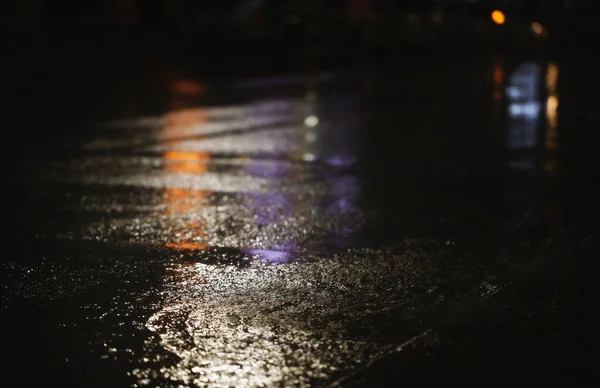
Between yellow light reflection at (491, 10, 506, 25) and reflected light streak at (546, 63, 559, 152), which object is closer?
reflected light streak at (546, 63, 559, 152)

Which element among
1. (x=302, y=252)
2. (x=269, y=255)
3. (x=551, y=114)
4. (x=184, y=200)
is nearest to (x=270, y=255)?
(x=269, y=255)

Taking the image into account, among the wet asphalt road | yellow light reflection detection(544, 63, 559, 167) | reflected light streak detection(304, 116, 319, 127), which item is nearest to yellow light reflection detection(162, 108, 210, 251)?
the wet asphalt road

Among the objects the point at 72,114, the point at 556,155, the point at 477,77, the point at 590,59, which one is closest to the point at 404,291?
the point at 556,155

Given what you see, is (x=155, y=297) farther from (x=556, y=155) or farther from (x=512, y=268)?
(x=556, y=155)

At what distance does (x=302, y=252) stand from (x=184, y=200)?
93.8 inches

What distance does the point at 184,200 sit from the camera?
9.23 metres

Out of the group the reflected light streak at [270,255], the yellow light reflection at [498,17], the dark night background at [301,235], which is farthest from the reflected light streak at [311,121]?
the yellow light reflection at [498,17]

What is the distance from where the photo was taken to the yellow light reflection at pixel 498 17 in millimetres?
34125

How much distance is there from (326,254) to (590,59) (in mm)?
24502

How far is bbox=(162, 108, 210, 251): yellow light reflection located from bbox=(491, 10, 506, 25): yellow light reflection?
21384mm

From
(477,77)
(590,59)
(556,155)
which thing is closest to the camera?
(556,155)

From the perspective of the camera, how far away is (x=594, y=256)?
6832 millimetres

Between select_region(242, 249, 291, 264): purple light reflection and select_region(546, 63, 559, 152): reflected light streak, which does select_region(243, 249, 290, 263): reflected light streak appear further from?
select_region(546, 63, 559, 152): reflected light streak

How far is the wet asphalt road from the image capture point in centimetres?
488
